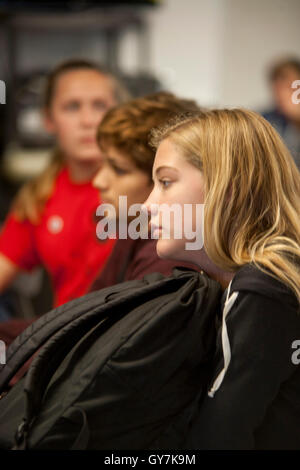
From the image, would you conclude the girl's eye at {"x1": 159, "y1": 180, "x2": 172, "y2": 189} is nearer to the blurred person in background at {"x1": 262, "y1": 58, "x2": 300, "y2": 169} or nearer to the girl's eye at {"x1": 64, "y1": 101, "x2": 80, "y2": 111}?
the blurred person in background at {"x1": 262, "y1": 58, "x2": 300, "y2": 169}

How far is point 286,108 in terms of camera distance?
1446 millimetres

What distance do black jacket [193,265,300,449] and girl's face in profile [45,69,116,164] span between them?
54 centimetres

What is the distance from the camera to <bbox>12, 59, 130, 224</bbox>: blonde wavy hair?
1.20 meters

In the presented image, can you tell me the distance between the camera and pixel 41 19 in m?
2.48

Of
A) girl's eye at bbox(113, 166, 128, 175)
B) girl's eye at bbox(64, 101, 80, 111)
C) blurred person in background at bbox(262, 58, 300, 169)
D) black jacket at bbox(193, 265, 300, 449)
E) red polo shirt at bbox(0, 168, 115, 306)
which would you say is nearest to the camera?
black jacket at bbox(193, 265, 300, 449)

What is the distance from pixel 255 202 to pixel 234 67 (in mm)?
2383

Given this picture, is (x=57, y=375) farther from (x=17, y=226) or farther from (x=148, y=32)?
(x=148, y=32)

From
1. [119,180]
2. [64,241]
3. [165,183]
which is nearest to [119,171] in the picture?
[119,180]

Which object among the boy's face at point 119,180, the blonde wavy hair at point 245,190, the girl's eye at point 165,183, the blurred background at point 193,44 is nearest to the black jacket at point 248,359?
the blonde wavy hair at point 245,190

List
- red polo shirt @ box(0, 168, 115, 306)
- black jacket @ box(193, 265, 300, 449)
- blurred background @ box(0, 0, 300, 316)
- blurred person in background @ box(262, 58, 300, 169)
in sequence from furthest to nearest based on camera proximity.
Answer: blurred background @ box(0, 0, 300, 316)
red polo shirt @ box(0, 168, 115, 306)
blurred person in background @ box(262, 58, 300, 169)
black jacket @ box(193, 265, 300, 449)

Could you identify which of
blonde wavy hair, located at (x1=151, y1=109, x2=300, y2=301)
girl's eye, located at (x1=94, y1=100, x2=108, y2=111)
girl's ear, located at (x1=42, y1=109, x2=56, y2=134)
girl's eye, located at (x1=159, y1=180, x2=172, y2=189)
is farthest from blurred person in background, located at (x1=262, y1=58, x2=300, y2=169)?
girl's ear, located at (x1=42, y1=109, x2=56, y2=134)

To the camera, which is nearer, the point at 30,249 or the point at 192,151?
the point at 192,151

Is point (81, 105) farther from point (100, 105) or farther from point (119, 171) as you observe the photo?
point (119, 171)

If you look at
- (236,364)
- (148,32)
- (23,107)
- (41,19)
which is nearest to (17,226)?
(236,364)
